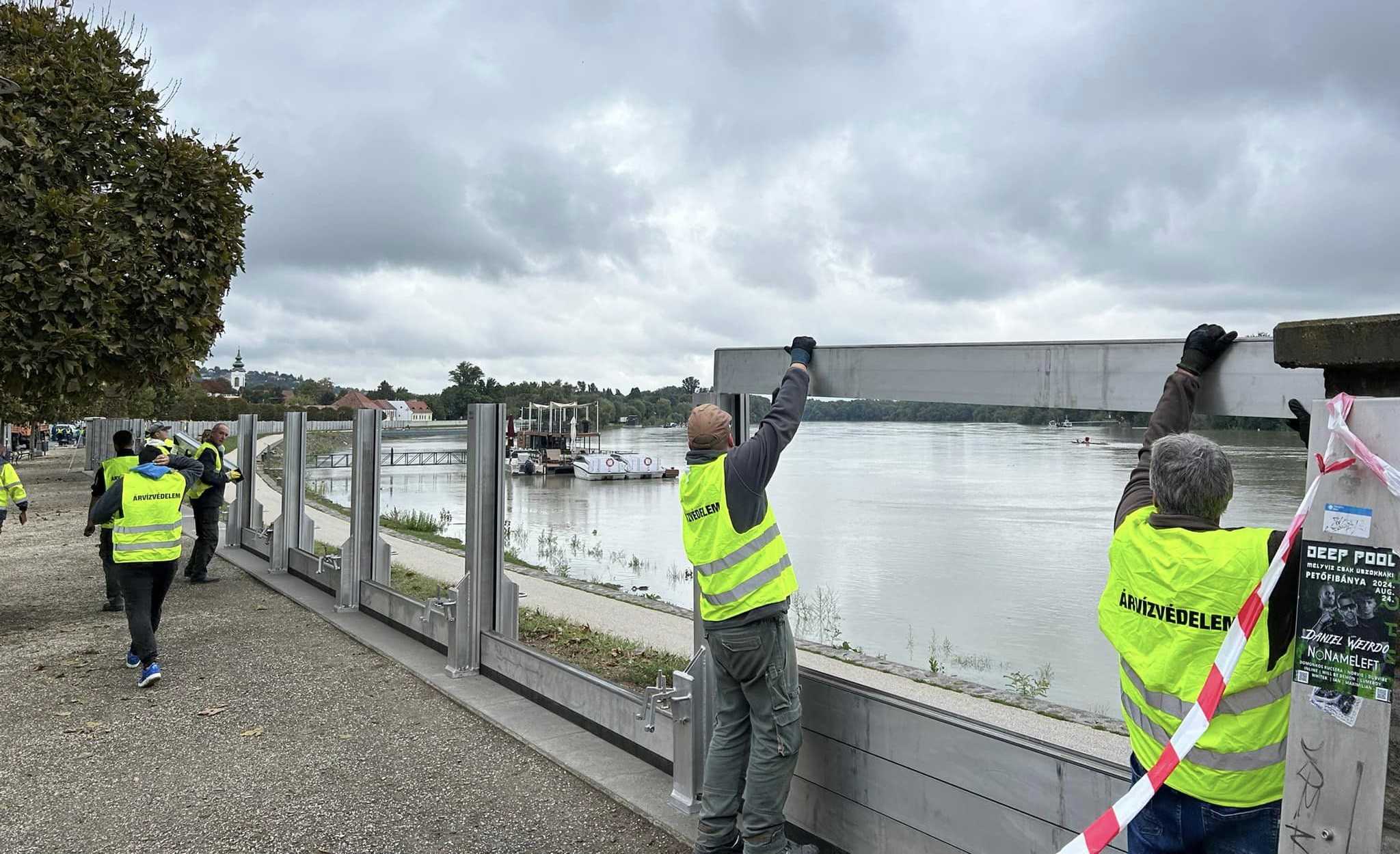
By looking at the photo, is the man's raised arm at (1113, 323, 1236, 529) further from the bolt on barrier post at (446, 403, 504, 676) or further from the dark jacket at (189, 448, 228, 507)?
the dark jacket at (189, 448, 228, 507)

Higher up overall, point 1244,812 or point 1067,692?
point 1244,812

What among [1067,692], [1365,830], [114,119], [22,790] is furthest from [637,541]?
[1365,830]

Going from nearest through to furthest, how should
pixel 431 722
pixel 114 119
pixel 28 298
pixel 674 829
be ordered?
pixel 674 829 → pixel 431 722 → pixel 28 298 → pixel 114 119

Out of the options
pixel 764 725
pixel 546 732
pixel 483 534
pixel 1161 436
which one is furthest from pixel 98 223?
pixel 1161 436

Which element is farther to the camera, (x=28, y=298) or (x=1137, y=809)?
(x=28, y=298)

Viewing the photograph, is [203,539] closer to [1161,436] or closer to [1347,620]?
[1161,436]

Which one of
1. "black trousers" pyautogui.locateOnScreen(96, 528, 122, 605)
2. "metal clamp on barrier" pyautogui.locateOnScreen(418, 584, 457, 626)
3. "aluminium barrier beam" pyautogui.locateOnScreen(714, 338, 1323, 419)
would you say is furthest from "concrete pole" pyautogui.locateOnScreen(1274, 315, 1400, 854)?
"black trousers" pyautogui.locateOnScreen(96, 528, 122, 605)

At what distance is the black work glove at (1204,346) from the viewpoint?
2463 mm

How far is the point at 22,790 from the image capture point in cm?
432

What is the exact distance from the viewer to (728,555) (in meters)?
3.32

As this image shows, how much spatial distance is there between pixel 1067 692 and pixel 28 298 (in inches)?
358

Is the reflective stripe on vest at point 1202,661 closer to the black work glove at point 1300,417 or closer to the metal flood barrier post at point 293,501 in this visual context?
the black work glove at point 1300,417

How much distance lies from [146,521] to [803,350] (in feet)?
16.6

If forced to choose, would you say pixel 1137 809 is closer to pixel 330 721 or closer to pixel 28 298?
pixel 330 721
